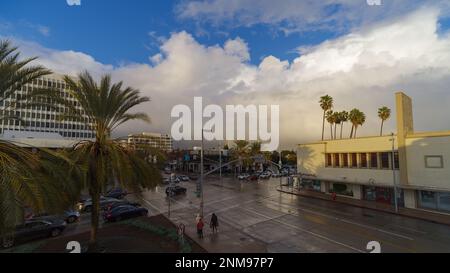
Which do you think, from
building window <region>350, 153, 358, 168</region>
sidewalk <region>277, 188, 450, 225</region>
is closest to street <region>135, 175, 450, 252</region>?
sidewalk <region>277, 188, 450, 225</region>

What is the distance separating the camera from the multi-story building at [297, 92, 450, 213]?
87.0 feet

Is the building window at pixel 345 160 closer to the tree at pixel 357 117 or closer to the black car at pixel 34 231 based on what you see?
the tree at pixel 357 117

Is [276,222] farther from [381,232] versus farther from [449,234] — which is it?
[449,234]

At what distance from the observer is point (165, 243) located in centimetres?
1756

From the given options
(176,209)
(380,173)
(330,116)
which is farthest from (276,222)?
(330,116)

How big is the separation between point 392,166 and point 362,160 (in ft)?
14.4

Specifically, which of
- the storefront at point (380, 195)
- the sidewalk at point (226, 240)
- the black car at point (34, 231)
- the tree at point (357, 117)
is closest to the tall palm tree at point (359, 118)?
the tree at point (357, 117)

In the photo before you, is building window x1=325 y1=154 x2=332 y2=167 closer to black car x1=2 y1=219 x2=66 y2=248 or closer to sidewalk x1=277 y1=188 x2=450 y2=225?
sidewalk x1=277 y1=188 x2=450 y2=225

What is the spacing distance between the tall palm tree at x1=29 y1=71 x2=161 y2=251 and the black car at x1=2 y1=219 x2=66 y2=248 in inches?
267

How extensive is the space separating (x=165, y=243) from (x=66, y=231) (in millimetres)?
9964

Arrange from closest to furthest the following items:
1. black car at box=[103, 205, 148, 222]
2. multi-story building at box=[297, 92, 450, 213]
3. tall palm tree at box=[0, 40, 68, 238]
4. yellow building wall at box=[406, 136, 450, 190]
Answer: tall palm tree at box=[0, 40, 68, 238]
black car at box=[103, 205, 148, 222]
yellow building wall at box=[406, 136, 450, 190]
multi-story building at box=[297, 92, 450, 213]

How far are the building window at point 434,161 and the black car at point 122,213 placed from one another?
100ft

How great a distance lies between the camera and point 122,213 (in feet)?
83.1

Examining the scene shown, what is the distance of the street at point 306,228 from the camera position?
17.5 meters
